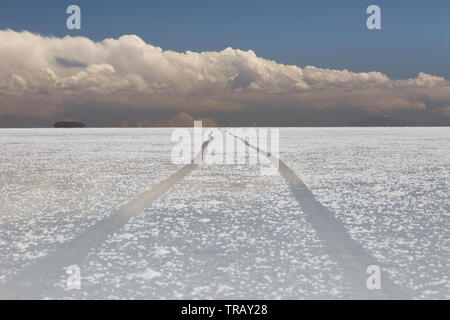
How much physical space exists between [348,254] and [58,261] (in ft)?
7.95

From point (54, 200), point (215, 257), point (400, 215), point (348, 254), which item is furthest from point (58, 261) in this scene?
point (400, 215)

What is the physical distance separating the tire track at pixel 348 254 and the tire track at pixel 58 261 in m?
2.08

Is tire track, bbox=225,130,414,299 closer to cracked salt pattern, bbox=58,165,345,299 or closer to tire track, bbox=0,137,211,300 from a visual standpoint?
cracked salt pattern, bbox=58,165,345,299

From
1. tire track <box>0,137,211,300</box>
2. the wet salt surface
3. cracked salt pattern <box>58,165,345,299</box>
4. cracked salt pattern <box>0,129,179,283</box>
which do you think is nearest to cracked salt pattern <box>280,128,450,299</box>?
the wet salt surface

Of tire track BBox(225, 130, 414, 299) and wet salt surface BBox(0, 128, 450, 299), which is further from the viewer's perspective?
wet salt surface BBox(0, 128, 450, 299)

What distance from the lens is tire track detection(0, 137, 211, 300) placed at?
385 cm

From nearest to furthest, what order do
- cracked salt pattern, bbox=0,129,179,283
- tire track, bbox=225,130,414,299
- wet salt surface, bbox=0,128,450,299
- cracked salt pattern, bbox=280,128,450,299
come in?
1. tire track, bbox=225,130,414,299
2. wet salt surface, bbox=0,128,450,299
3. cracked salt pattern, bbox=280,128,450,299
4. cracked salt pattern, bbox=0,129,179,283

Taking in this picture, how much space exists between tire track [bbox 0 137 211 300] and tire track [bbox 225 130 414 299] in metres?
2.08

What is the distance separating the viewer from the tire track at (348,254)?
12.4ft

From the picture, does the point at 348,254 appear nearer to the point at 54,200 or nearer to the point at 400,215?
the point at 400,215

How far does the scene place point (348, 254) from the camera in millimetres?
4855

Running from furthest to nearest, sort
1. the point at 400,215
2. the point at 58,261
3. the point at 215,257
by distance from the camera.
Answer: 1. the point at 400,215
2. the point at 215,257
3. the point at 58,261

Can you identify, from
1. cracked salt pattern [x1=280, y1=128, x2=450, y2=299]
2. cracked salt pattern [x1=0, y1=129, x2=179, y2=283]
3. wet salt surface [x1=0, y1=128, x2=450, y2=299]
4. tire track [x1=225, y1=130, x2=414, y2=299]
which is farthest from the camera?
cracked salt pattern [x1=0, y1=129, x2=179, y2=283]
